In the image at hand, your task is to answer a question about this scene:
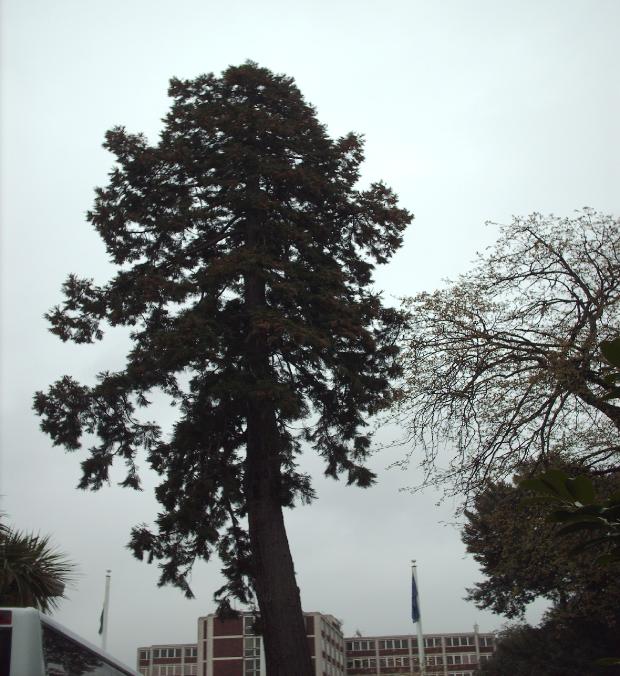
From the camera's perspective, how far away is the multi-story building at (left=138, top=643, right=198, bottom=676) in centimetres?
10456

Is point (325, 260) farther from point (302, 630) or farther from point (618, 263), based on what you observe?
point (302, 630)

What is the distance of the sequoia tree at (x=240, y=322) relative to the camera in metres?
15.7

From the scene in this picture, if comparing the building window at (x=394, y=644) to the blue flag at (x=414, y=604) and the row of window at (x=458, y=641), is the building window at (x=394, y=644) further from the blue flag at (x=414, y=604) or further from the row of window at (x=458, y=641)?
the blue flag at (x=414, y=604)

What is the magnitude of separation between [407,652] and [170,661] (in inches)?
1342

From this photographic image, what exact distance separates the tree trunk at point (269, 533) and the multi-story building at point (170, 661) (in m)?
98.2

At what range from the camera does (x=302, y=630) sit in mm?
14648

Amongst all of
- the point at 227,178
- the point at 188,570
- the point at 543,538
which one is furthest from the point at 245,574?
the point at 227,178

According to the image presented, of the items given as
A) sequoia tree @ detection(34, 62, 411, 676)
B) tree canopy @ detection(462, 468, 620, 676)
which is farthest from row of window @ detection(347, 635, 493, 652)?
sequoia tree @ detection(34, 62, 411, 676)

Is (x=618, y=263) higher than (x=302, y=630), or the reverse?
(x=618, y=263)

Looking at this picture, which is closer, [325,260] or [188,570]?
[188,570]

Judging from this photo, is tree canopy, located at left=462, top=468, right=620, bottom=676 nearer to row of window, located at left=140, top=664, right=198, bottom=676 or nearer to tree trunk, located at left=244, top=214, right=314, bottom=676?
tree trunk, located at left=244, top=214, right=314, bottom=676

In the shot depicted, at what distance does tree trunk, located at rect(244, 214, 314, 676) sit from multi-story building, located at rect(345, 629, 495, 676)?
323 ft

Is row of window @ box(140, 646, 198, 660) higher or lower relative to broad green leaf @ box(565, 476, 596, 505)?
higher

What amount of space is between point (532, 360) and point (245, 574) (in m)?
8.05
